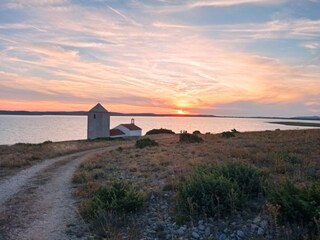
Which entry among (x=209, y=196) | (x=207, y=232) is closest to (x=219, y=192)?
(x=209, y=196)

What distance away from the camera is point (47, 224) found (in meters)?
8.05

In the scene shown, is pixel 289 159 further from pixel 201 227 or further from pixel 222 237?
pixel 222 237

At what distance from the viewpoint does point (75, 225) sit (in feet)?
26.1

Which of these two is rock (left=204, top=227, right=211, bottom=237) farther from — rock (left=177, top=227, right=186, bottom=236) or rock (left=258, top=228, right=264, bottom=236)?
rock (left=258, top=228, right=264, bottom=236)

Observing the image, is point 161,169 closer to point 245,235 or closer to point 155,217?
point 155,217

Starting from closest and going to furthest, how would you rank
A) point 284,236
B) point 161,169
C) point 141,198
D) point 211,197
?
point 284,236, point 211,197, point 141,198, point 161,169

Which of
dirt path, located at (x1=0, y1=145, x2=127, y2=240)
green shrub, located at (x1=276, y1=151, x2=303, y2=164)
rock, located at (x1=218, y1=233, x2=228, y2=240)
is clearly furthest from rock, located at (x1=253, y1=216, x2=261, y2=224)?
green shrub, located at (x1=276, y1=151, x2=303, y2=164)

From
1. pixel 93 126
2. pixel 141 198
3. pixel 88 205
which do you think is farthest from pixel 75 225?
pixel 93 126

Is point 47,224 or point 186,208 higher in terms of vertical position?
point 186,208

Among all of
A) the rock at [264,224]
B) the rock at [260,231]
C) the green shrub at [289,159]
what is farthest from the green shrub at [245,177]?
the green shrub at [289,159]

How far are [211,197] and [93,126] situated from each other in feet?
158

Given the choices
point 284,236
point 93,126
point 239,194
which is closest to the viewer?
point 284,236

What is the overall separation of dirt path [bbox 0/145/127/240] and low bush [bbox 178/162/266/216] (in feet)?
8.52

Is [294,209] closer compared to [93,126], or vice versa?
[294,209]
